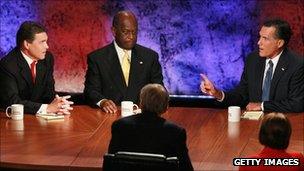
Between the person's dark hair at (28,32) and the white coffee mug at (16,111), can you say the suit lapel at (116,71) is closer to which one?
the person's dark hair at (28,32)

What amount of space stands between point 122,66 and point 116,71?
79 mm

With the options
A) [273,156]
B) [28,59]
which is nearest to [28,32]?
[28,59]

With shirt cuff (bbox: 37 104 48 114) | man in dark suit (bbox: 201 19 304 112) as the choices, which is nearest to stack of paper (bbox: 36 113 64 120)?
shirt cuff (bbox: 37 104 48 114)

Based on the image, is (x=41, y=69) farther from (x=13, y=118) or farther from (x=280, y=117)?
(x=280, y=117)

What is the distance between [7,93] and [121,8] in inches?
85.6

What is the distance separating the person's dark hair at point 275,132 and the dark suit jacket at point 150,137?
1.74ft

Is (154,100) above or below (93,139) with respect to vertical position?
above

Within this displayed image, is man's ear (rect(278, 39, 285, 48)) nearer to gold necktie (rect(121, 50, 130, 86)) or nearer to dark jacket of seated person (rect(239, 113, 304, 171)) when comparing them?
gold necktie (rect(121, 50, 130, 86))

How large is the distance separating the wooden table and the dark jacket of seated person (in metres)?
0.56

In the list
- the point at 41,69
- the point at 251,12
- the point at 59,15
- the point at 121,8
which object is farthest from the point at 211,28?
the point at 41,69

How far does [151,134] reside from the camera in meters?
3.61

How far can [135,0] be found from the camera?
701cm

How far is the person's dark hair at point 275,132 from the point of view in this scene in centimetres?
324

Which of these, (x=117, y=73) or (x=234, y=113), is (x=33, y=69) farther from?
(x=234, y=113)
